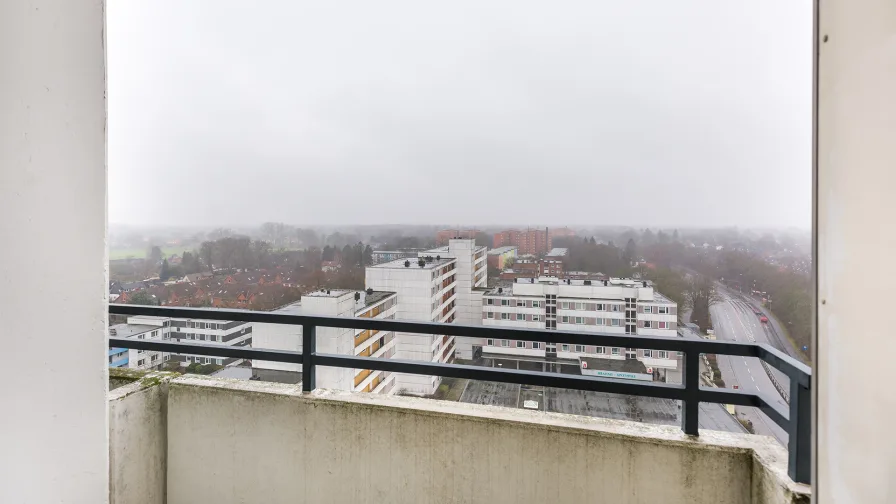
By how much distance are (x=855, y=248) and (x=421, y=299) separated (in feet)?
6.79

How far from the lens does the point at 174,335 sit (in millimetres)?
2486

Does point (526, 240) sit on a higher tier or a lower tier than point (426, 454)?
higher

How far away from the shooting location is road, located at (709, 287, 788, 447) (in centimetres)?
166

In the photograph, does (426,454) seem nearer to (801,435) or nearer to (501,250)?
(501,250)

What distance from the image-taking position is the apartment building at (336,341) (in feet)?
7.42

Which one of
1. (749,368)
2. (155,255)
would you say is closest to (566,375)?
(749,368)

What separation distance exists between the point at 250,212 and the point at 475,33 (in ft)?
8.81

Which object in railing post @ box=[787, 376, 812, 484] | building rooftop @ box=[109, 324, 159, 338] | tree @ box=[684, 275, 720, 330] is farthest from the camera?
building rooftop @ box=[109, 324, 159, 338]

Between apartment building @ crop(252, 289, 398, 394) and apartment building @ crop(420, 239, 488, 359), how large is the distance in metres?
0.47

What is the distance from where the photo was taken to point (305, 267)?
9.39ft

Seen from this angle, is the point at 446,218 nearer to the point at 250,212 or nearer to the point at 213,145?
the point at 250,212

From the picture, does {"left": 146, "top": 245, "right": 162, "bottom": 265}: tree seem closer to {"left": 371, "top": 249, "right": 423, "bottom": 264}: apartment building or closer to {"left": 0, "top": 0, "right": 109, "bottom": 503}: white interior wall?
{"left": 371, "top": 249, "right": 423, "bottom": 264}: apartment building

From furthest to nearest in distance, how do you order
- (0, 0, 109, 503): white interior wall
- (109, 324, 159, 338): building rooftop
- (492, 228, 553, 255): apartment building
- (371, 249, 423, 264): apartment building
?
(371, 249, 423, 264): apartment building → (492, 228, 553, 255): apartment building → (109, 324, 159, 338): building rooftop → (0, 0, 109, 503): white interior wall

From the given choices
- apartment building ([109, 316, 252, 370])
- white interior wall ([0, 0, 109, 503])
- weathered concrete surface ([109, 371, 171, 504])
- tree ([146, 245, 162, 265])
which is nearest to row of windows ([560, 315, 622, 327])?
apartment building ([109, 316, 252, 370])
